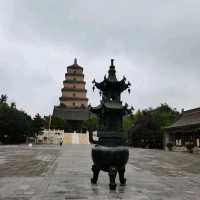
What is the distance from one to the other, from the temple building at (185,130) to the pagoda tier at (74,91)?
4370cm

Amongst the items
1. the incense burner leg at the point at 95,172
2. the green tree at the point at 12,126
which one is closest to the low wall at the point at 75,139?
the green tree at the point at 12,126

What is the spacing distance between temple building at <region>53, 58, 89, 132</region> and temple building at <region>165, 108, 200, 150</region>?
38607mm

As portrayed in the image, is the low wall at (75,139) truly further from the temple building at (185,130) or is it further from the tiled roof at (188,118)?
the tiled roof at (188,118)

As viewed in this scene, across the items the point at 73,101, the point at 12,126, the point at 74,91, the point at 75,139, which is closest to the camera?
the point at 12,126

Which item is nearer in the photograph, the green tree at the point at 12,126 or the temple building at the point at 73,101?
the green tree at the point at 12,126

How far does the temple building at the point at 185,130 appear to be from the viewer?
3819cm

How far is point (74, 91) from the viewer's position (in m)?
89.1

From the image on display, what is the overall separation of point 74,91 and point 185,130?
2054 inches

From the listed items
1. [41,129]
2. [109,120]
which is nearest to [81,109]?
[41,129]

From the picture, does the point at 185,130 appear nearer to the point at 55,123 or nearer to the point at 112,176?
the point at 112,176

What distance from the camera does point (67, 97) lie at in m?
89.1

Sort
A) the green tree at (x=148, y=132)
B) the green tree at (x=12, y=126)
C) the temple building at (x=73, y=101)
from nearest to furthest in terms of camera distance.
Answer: the green tree at (x=148, y=132) → the green tree at (x=12, y=126) → the temple building at (x=73, y=101)

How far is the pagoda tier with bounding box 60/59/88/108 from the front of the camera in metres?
88.2

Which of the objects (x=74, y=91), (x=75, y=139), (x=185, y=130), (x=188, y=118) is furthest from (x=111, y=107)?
(x=74, y=91)
